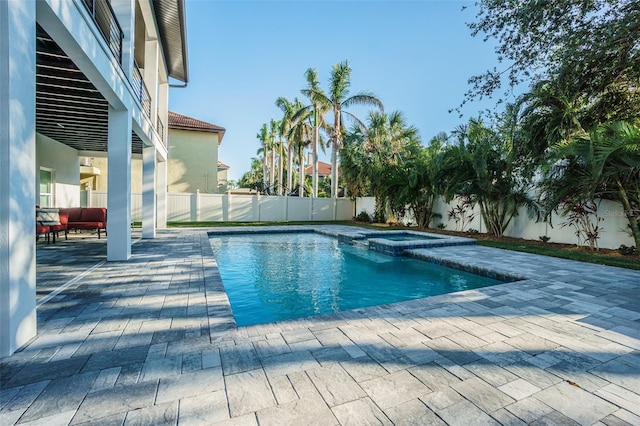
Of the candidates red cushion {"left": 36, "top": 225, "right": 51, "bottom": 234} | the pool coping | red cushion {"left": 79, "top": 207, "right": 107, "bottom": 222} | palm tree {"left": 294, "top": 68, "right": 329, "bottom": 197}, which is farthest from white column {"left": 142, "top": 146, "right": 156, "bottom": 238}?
palm tree {"left": 294, "top": 68, "right": 329, "bottom": 197}

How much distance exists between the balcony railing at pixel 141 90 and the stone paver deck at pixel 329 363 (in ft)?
19.4

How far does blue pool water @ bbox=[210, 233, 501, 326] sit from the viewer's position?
5198 mm

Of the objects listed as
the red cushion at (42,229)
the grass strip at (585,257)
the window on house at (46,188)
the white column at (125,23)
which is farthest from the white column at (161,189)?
the grass strip at (585,257)

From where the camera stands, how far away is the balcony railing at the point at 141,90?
8268 mm

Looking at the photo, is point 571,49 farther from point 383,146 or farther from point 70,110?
point 383,146

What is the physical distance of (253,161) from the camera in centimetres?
5331

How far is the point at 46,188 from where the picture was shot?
10680 mm

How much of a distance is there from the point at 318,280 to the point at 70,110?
271 inches

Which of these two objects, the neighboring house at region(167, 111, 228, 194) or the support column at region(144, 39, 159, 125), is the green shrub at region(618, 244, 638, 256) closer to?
the support column at region(144, 39, 159, 125)

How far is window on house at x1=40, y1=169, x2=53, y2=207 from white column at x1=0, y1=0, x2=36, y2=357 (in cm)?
996

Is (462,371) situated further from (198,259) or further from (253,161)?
(253,161)

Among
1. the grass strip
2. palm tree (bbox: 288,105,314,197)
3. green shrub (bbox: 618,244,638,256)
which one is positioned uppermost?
palm tree (bbox: 288,105,314,197)

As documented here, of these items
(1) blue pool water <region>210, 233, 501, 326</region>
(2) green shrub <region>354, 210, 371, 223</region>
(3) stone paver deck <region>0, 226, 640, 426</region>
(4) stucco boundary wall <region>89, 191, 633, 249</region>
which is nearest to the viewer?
(3) stone paver deck <region>0, 226, 640, 426</region>

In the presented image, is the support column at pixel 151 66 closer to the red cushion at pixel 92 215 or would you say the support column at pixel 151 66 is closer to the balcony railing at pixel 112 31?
the red cushion at pixel 92 215
